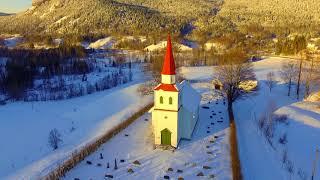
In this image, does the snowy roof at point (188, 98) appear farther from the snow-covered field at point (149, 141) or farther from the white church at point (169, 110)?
the snow-covered field at point (149, 141)

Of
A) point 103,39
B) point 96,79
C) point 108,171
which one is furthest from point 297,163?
point 103,39

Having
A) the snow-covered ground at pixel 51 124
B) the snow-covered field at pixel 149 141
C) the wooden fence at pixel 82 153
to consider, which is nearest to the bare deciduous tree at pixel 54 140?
the snow-covered ground at pixel 51 124

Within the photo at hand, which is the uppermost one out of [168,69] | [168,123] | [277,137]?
[168,69]

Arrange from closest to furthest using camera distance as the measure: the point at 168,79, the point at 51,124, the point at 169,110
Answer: the point at 168,79 → the point at 169,110 → the point at 51,124

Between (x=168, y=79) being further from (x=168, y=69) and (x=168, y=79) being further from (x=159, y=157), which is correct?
(x=159, y=157)

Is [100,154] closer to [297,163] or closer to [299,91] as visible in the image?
[297,163]

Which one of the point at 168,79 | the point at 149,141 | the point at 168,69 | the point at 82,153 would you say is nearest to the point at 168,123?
the point at 149,141

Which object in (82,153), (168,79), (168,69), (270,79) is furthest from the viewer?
(270,79)

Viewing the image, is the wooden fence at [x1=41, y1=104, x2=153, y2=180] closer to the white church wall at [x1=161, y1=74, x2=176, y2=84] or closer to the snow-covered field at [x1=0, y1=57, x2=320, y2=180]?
the snow-covered field at [x1=0, y1=57, x2=320, y2=180]
